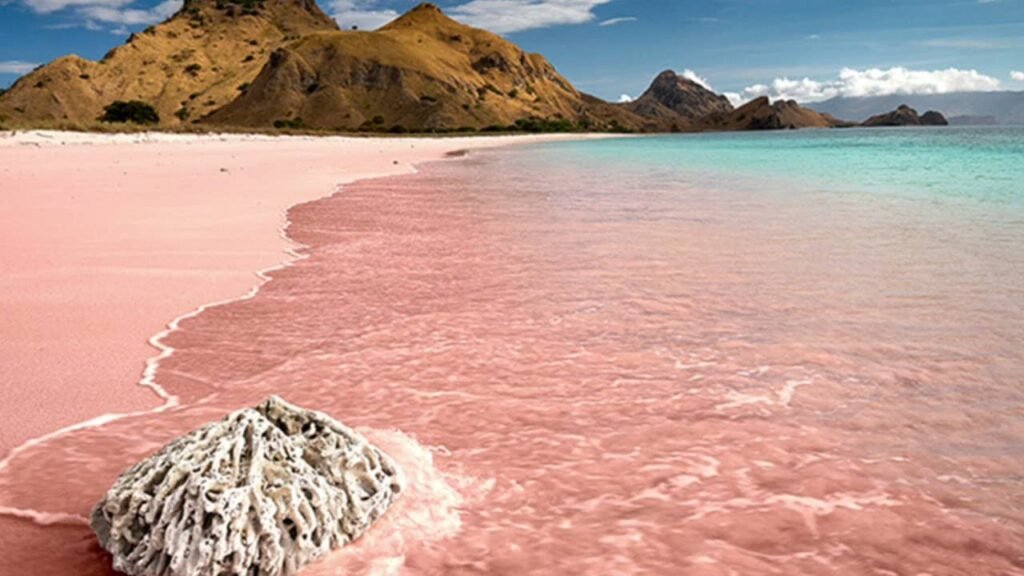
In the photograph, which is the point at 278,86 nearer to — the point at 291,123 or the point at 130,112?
the point at 291,123

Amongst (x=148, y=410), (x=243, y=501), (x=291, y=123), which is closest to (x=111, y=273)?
(x=148, y=410)

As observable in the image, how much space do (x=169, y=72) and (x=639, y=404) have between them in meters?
188

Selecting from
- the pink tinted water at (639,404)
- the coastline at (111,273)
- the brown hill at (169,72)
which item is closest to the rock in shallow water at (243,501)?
the pink tinted water at (639,404)

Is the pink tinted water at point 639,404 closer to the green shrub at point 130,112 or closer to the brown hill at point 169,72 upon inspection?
the green shrub at point 130,112

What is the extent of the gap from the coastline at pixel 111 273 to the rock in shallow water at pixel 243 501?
139cm

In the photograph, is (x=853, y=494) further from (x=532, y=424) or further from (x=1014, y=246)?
(x=1014, y=246)

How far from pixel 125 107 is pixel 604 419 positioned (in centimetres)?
11805

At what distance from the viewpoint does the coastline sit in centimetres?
448

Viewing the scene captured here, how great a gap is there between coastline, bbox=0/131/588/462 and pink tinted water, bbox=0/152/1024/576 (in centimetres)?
29

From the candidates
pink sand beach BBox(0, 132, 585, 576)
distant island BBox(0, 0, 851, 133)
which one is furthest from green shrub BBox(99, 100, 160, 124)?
pink sand beach BBox(0, 132, 585, 576)

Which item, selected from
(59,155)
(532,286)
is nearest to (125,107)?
(59,155)

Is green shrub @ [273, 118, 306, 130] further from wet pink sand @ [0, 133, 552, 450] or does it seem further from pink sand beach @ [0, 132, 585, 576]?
pink sand beach @ [0, 132, 585, 576]

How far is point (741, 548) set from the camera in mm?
2977

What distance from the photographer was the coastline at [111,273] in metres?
4.48
